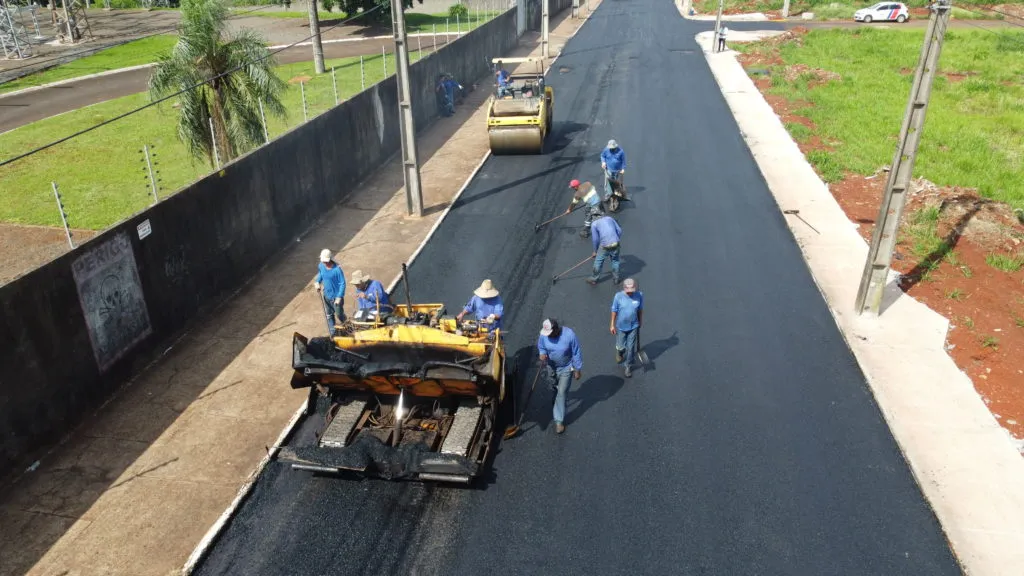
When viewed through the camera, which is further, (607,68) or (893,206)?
(607,68)

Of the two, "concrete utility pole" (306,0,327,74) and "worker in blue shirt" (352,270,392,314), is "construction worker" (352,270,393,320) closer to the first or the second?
"worker in blue shirt" (352,270,392,314)

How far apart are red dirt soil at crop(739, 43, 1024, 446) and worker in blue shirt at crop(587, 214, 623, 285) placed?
5.91m

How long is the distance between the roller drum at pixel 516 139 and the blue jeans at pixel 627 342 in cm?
1182

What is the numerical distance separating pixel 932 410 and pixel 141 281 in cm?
1265

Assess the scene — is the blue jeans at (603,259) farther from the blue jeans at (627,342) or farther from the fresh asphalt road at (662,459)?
the blue jeans at (627,342)

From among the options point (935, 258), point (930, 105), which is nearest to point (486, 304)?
point (935, 258)

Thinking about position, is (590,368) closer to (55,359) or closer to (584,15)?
(55,359)

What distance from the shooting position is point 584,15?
2330 inches

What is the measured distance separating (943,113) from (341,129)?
2233 centimetres

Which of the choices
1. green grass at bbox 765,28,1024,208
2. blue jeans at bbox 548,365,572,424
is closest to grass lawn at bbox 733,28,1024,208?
green grass at bbox 765,28,1024,208

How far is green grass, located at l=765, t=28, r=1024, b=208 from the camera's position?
70.1 ft

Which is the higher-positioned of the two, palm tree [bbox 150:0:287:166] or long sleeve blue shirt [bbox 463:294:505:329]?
palm tree [bbox 150:0:287:166]

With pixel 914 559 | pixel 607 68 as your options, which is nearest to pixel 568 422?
pixel 914 559

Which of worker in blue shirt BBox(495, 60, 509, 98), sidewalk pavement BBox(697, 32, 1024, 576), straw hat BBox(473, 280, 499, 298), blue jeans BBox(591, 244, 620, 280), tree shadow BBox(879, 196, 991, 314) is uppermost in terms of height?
worker in blue shirt BBox(495, 60, 509, 98)
